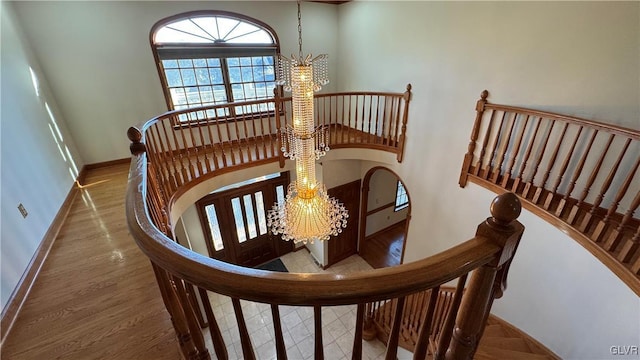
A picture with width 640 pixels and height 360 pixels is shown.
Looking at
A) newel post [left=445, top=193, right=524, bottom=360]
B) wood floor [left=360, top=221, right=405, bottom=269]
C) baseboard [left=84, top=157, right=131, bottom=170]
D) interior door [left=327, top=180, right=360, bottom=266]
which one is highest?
newel post [left=445, top=193, right=524, bottom=360]

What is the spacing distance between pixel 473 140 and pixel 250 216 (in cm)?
446

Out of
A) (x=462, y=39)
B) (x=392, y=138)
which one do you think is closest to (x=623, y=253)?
(x=462, y=39)

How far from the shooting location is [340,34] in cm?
544

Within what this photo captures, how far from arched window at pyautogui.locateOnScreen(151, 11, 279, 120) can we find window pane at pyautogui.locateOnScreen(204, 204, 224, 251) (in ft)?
6.57

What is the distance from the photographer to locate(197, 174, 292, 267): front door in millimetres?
5223

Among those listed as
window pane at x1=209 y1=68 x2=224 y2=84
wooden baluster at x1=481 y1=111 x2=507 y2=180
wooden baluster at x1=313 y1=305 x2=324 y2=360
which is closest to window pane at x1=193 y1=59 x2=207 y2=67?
window pane at x1=209 y1=68 x2=224 y2=84

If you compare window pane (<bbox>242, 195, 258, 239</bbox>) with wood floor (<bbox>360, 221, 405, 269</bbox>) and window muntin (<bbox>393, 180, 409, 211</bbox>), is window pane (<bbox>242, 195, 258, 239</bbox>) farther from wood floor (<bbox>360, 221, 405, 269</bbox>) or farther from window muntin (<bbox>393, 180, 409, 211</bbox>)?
window muntin (<bbox>393, 180, 409, 211</bbox>)

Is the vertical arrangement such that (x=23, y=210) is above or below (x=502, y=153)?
below

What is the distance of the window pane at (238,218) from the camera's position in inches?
213

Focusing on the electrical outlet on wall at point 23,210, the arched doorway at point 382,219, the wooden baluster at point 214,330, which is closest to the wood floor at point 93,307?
the electrical outlet on wall at point 23,210

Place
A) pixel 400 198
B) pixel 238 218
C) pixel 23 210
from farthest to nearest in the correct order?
pixel 400 198 → pixel 238 218 → pixel 23 210

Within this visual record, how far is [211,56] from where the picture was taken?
Answer: 4.40 metres

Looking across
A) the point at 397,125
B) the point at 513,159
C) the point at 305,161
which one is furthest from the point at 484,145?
the point at 305,161

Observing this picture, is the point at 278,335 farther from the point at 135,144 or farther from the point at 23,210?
the point at 23,210
